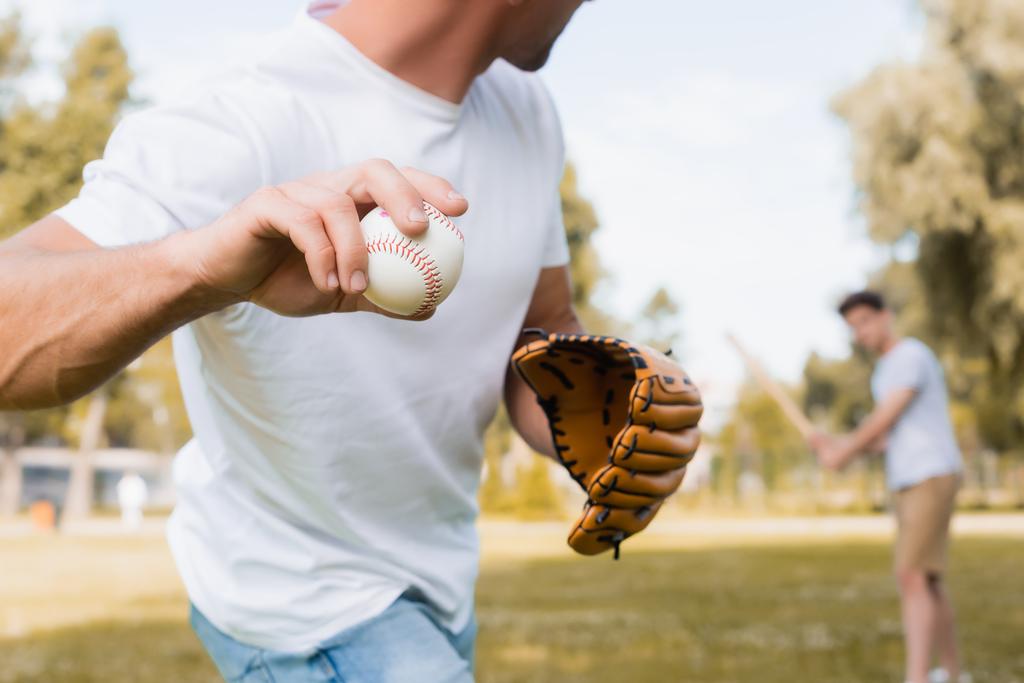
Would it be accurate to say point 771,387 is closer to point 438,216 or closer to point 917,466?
point 917,466

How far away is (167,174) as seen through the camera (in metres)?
1.71

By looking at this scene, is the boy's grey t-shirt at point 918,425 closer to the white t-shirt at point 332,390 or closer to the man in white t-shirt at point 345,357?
the man in white t-shirt at point 345,357

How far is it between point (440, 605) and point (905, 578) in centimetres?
485

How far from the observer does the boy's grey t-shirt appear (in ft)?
21.6

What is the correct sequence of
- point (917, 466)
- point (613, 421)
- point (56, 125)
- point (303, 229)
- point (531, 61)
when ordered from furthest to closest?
point (56, 125) → point (917, 466) → point (613, 421) → point (531, 61) → point (303, 229)

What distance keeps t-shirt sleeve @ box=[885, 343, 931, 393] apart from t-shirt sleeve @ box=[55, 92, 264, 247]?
5494 millimetres

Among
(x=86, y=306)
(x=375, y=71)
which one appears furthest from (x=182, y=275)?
(x=375, y=71)

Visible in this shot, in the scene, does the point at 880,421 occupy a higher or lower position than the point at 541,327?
lower

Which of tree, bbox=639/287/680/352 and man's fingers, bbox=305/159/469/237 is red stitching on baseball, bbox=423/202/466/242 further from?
tree, bbox=639/287/680/352

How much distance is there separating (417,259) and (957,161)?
20559mm

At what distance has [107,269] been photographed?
Result: 1449 mm

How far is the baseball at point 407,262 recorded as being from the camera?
1502 mm

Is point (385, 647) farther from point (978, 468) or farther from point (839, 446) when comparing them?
point (978, 468)

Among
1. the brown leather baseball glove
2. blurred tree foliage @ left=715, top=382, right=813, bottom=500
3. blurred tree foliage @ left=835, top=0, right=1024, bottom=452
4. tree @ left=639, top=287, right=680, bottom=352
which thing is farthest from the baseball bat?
tree @ left=639, top=287, right=680, bottom=352
